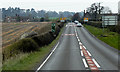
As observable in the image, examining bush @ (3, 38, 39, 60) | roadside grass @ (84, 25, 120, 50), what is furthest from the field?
bush @ (3, 38, 39, 60)

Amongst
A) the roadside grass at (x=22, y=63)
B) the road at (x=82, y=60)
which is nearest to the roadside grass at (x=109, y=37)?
the road at (x=82, y=60)

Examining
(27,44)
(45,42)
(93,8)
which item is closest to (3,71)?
(27,44)

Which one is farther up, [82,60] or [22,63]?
[22,63]

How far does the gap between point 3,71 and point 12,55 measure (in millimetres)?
7664

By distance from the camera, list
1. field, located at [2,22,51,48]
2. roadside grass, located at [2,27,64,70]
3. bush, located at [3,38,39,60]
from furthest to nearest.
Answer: field, located at [2,22,51,48]
bush, located at [3,38,39,60]
roadside grass, located at [2,27,64,70]

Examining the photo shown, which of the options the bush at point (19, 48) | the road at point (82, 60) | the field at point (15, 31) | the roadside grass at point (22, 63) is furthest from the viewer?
the field at point (15, 31)

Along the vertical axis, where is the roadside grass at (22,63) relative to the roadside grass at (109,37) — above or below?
above

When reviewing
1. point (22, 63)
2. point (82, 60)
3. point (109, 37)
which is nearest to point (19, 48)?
point (22, 63)

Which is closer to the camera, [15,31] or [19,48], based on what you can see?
[19,48]

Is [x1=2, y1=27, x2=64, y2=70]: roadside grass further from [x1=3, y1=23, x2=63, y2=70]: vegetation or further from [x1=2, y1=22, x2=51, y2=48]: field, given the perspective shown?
[x1=2, y1=22, x2=51, y2=48]: field

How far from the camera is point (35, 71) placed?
44.6 feet

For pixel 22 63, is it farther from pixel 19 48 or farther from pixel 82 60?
pixel 19 48

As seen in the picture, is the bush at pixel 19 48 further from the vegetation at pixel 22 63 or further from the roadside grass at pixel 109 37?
the roadside grass at pixel 109 37

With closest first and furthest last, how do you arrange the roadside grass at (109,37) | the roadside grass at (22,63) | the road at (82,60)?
the roadside grass at (22,63) < the road at (82,60) < the roadside grass at (109,37)
